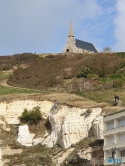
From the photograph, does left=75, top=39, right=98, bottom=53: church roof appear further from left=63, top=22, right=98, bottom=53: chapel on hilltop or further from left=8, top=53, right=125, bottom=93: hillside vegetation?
left=8, top=53, right=125, bottom=93: hillside vegetation

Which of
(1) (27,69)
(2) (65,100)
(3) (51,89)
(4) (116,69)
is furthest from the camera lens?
(1) (27,69)

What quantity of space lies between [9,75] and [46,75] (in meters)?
12.4

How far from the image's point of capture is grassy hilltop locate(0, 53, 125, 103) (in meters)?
107

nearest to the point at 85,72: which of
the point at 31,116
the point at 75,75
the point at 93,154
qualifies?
the point at 75,75

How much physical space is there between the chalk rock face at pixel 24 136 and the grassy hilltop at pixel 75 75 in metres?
15.8

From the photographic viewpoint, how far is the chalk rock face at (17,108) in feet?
295

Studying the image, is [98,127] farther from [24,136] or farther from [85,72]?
[85,72]

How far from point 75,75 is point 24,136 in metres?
35.5

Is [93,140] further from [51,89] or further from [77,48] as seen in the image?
[77,48]

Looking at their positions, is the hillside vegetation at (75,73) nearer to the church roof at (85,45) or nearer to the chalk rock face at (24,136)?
the chalk rock face at (24,136)

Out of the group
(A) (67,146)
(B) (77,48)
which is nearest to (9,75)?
(B) (77,48)

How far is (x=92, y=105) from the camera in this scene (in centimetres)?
8456

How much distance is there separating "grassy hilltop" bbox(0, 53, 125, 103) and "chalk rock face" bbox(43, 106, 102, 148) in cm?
1373

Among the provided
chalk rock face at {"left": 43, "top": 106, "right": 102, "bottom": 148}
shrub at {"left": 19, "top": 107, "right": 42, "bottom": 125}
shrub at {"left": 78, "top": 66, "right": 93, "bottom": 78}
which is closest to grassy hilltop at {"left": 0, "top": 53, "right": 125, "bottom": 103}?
shrub at {"left": 78, "top": 66, "right": 93, "bottom": 78}
